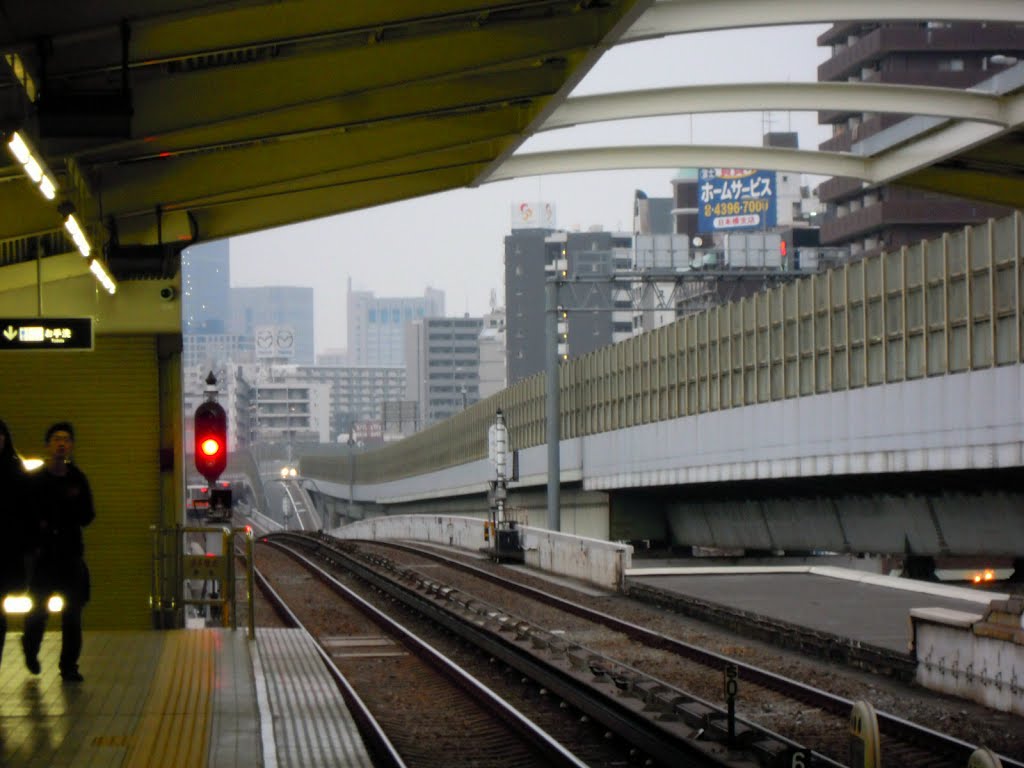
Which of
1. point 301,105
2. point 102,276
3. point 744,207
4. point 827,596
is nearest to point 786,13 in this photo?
point 301,105

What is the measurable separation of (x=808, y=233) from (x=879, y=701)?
112 metres

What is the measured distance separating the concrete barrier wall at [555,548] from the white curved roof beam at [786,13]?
18.4 m

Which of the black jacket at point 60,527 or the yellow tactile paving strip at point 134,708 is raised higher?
the black jacket at point 60,527

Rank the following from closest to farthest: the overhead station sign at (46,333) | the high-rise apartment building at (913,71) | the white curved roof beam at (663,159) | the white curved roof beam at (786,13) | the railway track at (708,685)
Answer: the railway track at (708,685) < the white curved roof beam at (786,13) < the overhead station sign at (46,333) < the white curved roof beam at (663,159) < the high-rise apartment building at (913,71)

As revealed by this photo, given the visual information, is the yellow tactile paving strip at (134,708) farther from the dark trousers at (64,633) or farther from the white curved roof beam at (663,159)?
the white curved roof beam at (663,159)

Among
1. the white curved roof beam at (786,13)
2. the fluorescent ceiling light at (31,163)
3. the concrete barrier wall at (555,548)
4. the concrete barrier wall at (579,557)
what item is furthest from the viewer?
the concrete barrier wall at (555,548)

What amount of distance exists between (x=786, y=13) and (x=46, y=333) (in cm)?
738

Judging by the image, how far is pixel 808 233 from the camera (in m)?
126

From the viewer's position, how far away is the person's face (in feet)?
40.6

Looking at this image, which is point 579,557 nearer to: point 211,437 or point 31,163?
point 211,437

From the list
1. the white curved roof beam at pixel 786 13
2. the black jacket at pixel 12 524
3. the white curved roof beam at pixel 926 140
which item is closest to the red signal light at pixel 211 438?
the white curved roof beam at pixel 786 13

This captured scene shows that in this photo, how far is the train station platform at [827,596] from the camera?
22.9 metres

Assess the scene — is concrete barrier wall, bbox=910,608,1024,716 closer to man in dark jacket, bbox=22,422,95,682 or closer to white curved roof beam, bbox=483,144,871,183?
white curved roof beam, bbox=483,144,871,183

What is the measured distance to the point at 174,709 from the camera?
41.1 ft
